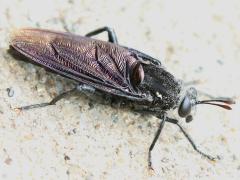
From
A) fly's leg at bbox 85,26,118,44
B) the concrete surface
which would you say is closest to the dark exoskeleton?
the concrete surface

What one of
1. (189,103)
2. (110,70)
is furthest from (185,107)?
(110,70)

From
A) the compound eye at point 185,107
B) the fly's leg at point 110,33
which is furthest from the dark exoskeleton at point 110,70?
the fly's leg at point 110,33

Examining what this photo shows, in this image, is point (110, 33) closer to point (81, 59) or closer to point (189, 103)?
point (81, 59)

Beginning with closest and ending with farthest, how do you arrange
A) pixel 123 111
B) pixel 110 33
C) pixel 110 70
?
pixel 110 70
pixel 123 111
pixel 110 33

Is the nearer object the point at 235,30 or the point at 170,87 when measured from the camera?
the point at 170,87

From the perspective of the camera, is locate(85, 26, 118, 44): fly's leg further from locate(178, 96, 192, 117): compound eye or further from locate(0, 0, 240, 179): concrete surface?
locate(178, 96, 192, 117): compound eye

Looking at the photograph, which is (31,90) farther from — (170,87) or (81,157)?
(170,87)

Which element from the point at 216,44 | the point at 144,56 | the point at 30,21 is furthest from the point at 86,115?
the point at 216,44
